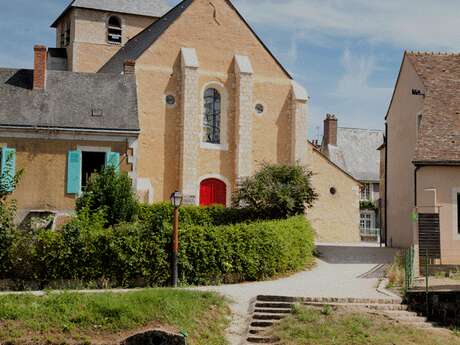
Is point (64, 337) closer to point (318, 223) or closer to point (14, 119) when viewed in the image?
point (14, 119)

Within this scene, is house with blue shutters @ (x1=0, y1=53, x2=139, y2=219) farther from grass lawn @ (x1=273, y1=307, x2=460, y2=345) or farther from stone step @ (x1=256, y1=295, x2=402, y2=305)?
grass lawn @ (x1=273, y1=307, x2=460, y2=345)

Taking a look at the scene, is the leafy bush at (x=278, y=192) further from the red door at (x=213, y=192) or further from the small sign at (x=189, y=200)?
the red door at (x=213, y=192)

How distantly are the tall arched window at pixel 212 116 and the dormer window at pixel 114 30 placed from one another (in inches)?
445

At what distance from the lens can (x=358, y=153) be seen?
54.5m

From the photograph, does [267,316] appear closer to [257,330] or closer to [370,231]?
[257,330]

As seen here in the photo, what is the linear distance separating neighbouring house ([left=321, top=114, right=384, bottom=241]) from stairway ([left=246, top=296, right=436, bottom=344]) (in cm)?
3556

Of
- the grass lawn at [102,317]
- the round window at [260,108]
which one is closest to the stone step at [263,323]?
the grass lawn at [102,317]

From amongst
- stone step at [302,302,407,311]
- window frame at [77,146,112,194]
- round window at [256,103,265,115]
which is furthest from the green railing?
round window at [256,103,265,115]

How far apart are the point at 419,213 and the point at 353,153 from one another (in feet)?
112

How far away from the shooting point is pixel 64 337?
524 inches

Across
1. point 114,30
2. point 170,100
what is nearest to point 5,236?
point 170,100

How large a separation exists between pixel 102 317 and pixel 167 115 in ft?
56.4

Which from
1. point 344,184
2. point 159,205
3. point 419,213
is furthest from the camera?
point 344,184

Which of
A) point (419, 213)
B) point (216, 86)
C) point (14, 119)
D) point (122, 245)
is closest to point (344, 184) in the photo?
point (216, 86)
